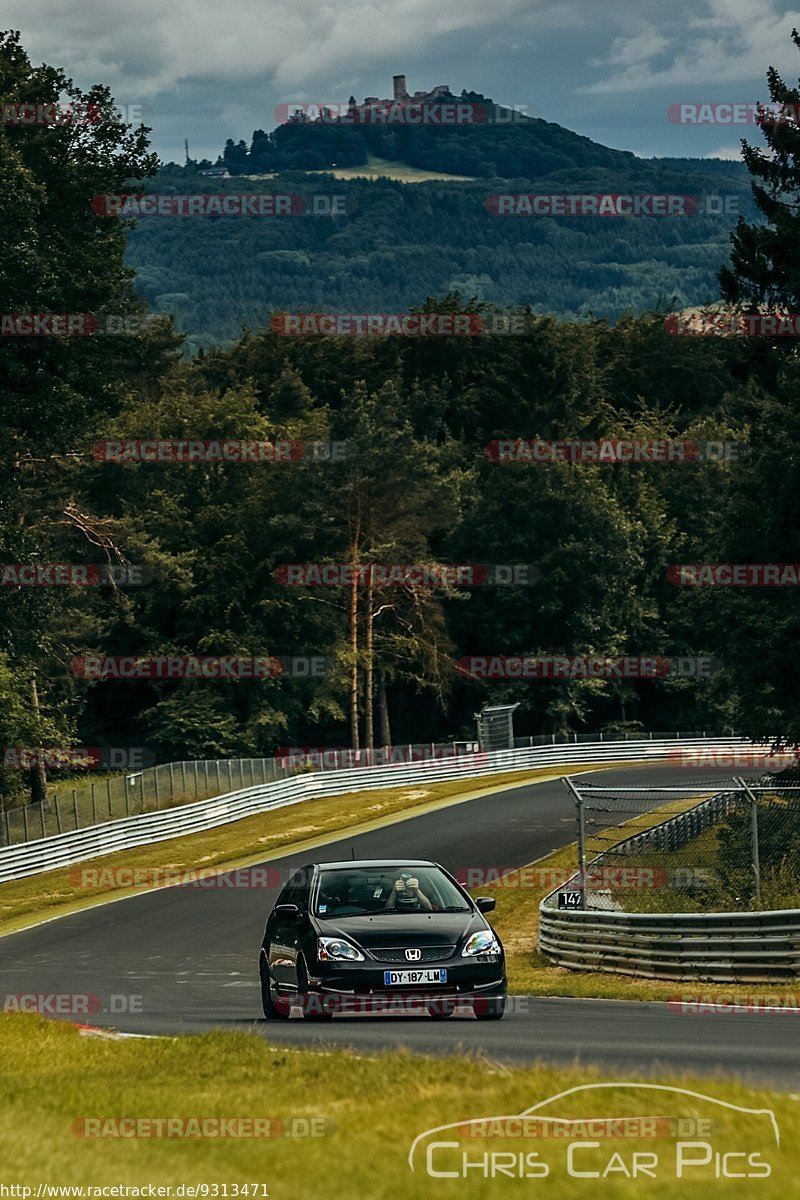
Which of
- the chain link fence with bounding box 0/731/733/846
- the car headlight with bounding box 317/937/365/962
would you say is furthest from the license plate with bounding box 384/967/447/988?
the chain link fence with bounding box 0/731/733/846

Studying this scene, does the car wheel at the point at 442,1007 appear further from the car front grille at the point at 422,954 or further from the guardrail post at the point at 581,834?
the guardrail post at the point at 581,834

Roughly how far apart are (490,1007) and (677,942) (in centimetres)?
580

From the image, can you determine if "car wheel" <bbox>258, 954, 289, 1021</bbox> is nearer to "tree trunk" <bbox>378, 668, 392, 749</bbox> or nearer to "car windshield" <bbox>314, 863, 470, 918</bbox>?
"car windshield" <bbox>314, 863, 470, 918</bbox>

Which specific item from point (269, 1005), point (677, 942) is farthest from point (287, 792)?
point (269, 1005)

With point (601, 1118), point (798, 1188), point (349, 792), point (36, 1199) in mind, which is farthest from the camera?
point (349, 792)

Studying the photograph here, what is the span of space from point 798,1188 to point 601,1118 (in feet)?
3.91

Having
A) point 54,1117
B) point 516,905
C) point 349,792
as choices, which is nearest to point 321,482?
point 349,792

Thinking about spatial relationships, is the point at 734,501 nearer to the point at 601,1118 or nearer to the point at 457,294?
the point at 601,1118

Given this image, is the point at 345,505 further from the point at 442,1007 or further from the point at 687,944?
the point at 442,1007

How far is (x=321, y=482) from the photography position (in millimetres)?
75625

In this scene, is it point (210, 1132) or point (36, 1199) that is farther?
point (210, 1132)

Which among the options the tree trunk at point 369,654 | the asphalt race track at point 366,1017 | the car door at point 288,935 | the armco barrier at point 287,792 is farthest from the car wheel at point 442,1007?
the tree trunk at point 369,654

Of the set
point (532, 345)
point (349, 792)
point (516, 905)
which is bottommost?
point (349, 792)

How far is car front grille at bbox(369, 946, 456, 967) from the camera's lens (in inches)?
578
